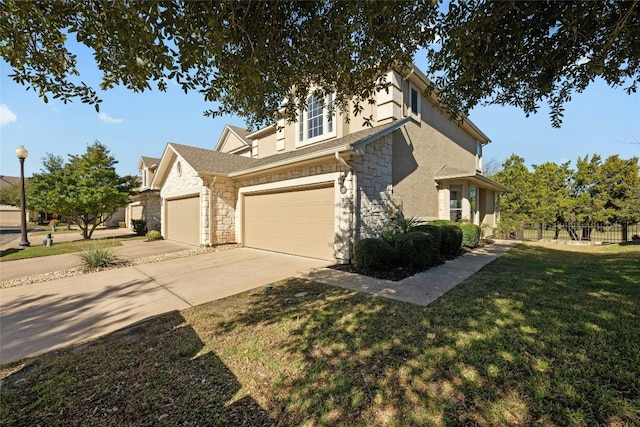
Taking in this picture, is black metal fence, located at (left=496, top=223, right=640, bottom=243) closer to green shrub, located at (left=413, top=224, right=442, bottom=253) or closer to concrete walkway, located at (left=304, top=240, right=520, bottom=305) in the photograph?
green shrub, located at (left=413, top=224, right=442, bottom=253)

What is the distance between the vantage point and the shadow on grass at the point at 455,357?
7.17 feet

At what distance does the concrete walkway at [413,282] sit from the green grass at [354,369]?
516 mm

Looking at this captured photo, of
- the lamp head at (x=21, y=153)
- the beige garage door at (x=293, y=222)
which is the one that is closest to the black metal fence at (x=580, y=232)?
the beige garage door at (x=293, y=222)

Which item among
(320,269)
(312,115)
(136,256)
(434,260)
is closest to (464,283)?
(434,260)

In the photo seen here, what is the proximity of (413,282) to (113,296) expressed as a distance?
21.0ft

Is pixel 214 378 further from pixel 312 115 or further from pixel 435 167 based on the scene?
pixel 435 167

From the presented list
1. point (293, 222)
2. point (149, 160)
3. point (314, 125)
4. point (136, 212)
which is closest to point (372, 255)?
point (293, 222)

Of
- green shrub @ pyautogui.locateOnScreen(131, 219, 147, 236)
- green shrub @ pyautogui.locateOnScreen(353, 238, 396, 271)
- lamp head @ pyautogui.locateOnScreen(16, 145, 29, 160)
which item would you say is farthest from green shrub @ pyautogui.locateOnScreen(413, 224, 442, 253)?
green shrub @ pyautogui.locateOnScreen(131, 219, 147, 236)

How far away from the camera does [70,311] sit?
A: 4.73 m

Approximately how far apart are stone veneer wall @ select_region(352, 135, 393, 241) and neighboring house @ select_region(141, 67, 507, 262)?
0.03m

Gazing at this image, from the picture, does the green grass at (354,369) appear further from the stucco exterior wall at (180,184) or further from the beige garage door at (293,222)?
the stucco exterior wall at (180,184)

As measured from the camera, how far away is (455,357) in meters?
2.90

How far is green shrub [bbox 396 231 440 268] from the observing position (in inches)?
282

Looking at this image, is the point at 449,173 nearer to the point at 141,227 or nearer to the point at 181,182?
the point at 181,182
